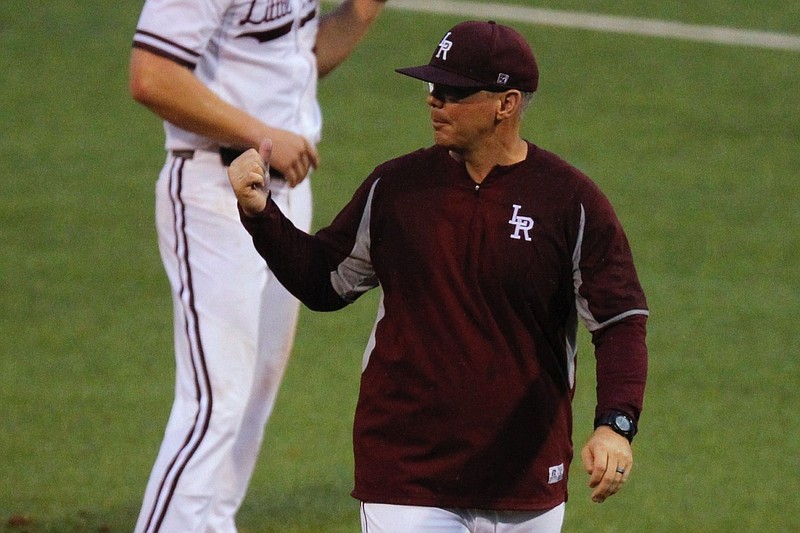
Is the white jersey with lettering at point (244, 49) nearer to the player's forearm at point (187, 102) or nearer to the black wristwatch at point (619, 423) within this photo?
the player's forearm at point (187, 102)

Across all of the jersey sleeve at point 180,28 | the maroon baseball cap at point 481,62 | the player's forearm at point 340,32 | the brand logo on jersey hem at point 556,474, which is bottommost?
the brand logo on jersey hem at point 556,474

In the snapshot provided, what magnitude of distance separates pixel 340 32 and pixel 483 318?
203 cm

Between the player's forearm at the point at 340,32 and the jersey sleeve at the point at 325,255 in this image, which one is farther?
the player's forearm at the point at 340,32

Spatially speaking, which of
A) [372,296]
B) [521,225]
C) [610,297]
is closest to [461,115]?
[521,225]

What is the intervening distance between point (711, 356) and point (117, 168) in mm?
4718

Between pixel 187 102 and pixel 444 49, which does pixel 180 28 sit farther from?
pixel 444 49

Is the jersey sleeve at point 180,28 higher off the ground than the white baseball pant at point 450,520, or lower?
higher

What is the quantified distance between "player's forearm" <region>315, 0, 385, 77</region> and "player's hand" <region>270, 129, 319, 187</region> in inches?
30.9

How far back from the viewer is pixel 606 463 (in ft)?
12.4

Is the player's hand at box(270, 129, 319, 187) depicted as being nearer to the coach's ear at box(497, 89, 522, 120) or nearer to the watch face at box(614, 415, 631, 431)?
the coach's ear at box(497, 89, 522, 120)

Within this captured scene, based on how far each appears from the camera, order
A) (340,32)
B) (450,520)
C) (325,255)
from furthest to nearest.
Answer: (340,32) < (325,255) < (450,520)

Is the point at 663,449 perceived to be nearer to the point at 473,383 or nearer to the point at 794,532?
the point at 794,532

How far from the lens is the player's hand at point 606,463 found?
3779mm

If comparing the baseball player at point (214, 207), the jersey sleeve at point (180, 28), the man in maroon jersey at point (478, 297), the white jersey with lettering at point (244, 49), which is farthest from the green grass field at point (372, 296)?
the man in maroon jersey at point (478, 297)
